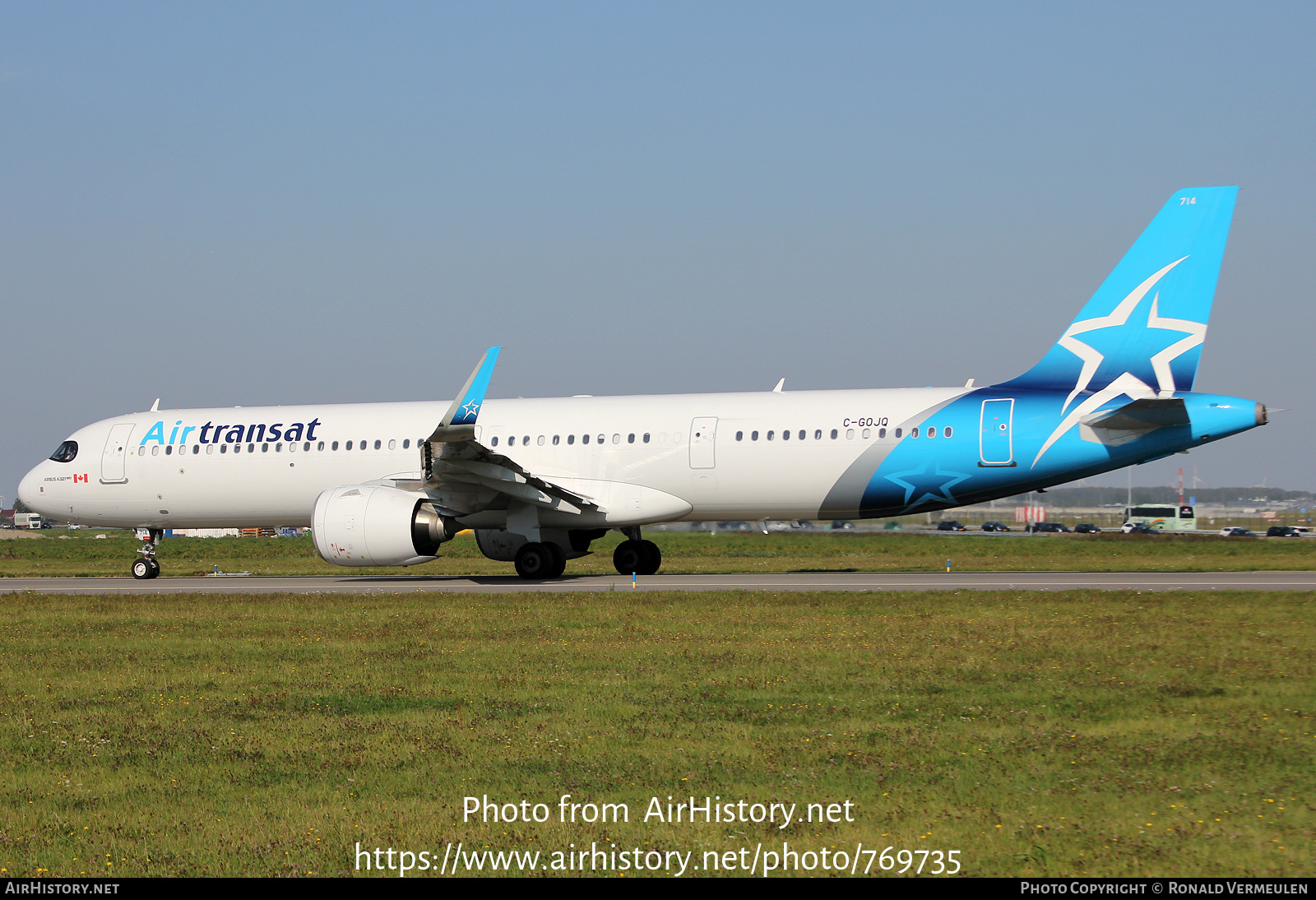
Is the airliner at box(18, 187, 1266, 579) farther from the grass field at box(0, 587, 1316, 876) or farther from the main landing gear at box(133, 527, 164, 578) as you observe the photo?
the grass field at box(0, 587, 1316, 876)

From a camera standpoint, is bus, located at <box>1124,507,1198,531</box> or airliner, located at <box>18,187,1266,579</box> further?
bus, located at <box>1124,507,1198,531</box>

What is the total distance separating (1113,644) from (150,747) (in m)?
9.23

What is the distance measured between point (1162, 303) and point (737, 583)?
9.27 meters

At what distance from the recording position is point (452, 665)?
11977mm

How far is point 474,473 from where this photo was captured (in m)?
22.5

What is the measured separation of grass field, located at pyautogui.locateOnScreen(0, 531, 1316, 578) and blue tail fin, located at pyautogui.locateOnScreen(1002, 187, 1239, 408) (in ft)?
23.4

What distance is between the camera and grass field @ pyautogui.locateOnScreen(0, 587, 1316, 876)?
5918 mm

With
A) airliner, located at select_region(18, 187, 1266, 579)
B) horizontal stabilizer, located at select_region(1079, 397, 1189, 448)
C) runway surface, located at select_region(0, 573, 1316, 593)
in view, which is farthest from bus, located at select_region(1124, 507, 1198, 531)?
horizontal stabilizer, located at select_region(1079, 397, 1189, 448)

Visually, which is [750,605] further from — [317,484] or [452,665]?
[317,484]

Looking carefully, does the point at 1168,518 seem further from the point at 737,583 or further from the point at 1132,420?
the point at 737,583

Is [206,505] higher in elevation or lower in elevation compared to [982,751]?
higher

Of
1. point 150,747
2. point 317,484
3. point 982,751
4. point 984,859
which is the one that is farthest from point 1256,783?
point 317,484

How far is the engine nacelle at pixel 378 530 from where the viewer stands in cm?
2197

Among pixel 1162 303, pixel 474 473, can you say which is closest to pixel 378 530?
pixel 474 473
